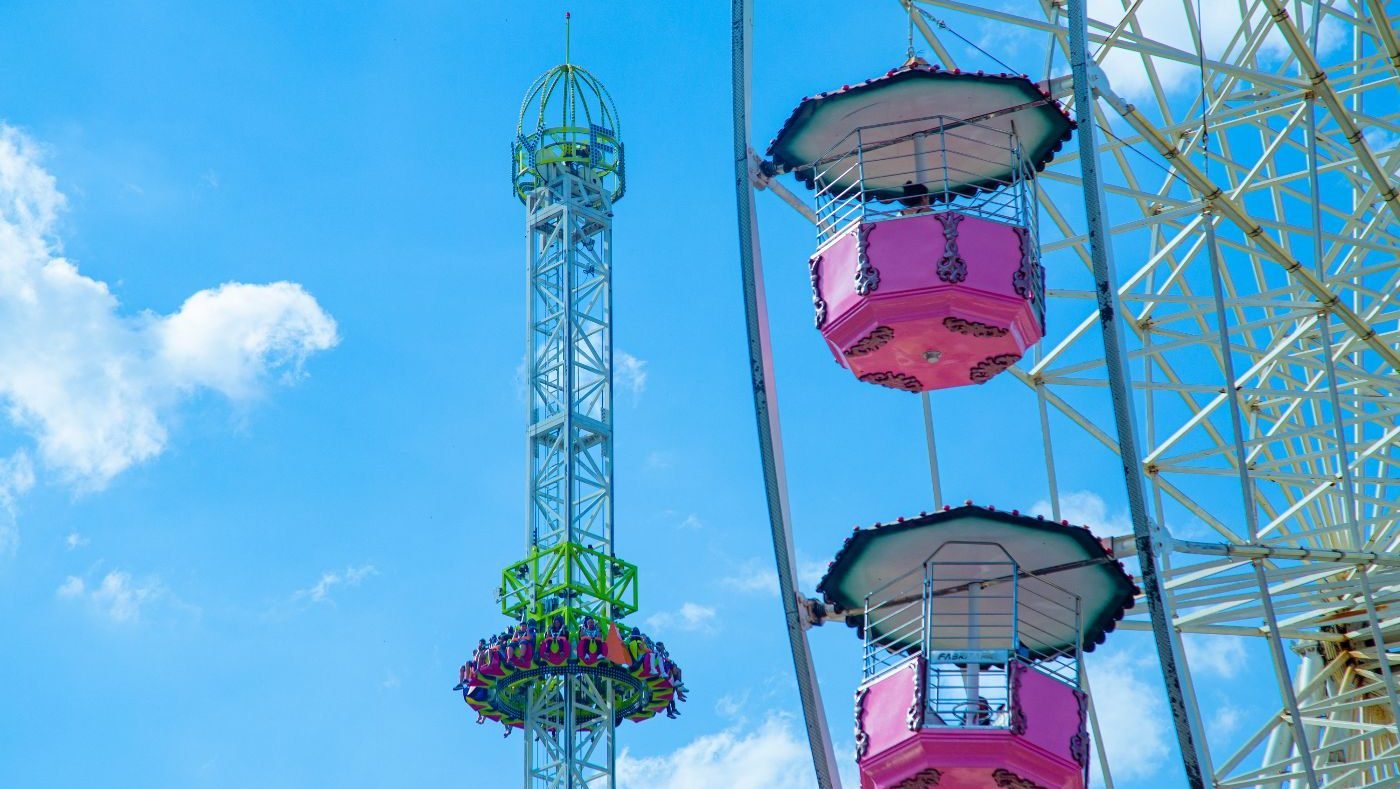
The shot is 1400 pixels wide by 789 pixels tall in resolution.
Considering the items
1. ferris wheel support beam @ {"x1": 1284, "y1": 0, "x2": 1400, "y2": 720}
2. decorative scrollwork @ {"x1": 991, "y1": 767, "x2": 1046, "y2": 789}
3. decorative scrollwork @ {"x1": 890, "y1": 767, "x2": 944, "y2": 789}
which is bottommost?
decorative scrollwork @ {"x1": 991, "y1": 767, "x2": 1046, "y2": 789}

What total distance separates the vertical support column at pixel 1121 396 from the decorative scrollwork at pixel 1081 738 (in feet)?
3.81

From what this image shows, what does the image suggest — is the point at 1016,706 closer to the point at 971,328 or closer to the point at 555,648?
the point at 971,328

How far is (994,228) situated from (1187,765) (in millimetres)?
6723

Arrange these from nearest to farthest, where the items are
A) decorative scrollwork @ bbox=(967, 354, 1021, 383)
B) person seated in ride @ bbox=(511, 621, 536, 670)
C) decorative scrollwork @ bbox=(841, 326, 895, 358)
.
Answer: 1. decorative scrollwork @ bbox=(841, 326, 895, 358)
2. decorative scrollwork @ bbox=(967, 354, 1021, 383)
3. person seated in ride @ bbox=(511, 621, 536, 670)

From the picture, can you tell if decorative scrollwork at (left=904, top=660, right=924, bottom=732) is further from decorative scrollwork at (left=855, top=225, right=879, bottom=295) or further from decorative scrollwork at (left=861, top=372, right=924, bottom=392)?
decorative scrollwork at (left=855, top=225, right=879, bottom=295)

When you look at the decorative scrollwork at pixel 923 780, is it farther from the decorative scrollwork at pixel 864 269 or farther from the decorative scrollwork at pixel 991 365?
the decorative scrollwork at pixel 864 269

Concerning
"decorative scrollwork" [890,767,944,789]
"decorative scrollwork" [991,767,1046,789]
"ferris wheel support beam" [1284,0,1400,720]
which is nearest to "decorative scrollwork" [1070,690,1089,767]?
"decorative scrollwork" [991,767,1046,789]

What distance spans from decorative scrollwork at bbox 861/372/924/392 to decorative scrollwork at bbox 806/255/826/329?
0.79 metres

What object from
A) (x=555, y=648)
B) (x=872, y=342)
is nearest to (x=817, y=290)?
(x=872, y=342)

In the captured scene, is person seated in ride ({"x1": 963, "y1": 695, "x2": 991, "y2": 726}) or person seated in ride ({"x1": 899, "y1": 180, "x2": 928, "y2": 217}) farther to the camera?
person seated in ride ({"x1": 899, "y1": 180, "x2": 928, "y2": 217})

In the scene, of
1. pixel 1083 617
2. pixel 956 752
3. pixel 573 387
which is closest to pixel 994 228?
pixel 1083 617

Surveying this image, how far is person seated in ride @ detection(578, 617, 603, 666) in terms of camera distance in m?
58.4

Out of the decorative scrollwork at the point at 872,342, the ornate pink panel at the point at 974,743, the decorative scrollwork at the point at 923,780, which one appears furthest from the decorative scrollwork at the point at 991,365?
the decorative scrollwork at the point at 923,780

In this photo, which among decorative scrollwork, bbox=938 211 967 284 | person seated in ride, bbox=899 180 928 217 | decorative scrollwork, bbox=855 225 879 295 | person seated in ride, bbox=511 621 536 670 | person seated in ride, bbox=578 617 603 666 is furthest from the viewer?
person seated in ride, bbox=578 617 603 666
